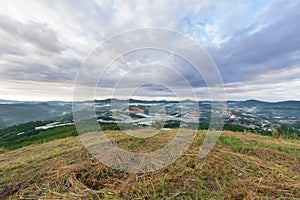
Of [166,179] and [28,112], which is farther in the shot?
[28,112]

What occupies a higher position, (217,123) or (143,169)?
(217,123)

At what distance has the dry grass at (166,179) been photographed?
1.86m

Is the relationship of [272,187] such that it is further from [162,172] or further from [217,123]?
[217,123]

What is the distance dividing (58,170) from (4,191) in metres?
0.63

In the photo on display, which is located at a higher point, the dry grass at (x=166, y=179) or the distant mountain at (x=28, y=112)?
the dry grass at (x=166, y=179)

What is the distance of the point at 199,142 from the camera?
371 centimetres

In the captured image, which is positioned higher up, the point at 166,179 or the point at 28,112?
the point at 166,179

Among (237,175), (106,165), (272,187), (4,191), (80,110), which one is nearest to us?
(272,187)

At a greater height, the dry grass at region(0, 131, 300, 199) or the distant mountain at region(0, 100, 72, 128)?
the dry grass at region(0, 131, 300, 199)

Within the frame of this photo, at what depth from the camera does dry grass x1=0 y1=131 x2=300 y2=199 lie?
6.09 ft

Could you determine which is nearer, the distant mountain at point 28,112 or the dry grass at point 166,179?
the dry grass at point 166,179

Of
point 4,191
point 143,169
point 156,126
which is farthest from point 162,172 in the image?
point 156,126

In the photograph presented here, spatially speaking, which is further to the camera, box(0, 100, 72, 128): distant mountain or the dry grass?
box(0, 100, 72, 128): distant mountain

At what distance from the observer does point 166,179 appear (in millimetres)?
2139
